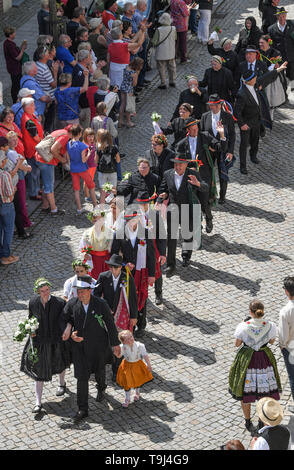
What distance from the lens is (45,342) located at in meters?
12.0

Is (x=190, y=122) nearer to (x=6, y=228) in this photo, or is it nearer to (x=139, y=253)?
(x=6, y=228)

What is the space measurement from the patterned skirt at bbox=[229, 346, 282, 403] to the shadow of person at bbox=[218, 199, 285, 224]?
5.36 m

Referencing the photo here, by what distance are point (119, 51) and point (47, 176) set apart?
4.03m

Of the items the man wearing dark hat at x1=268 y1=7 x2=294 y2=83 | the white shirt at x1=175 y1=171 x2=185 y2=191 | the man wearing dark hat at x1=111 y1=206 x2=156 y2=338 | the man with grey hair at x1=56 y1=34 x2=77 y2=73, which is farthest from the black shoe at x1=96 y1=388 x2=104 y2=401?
the man wearing dark hat at x1=268 y1=7 x2=294 y2=83

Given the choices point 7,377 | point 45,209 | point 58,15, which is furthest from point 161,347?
point 58,15

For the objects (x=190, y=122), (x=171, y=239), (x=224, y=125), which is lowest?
(x=171, y=239)

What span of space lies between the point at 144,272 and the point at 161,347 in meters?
1.01

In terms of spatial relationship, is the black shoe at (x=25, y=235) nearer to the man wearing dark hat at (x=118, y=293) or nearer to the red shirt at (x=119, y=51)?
the man wearing dark hat at (x=118, y=293)

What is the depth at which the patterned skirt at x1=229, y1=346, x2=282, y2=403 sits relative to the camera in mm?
11492

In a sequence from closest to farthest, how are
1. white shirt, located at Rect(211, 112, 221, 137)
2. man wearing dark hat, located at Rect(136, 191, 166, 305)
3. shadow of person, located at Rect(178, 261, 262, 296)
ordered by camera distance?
man wearing dark hat, located at Rect(136, 191, 166, 305)
shadow of person, located at Rect(178, 261, 262, 296)
white shirt, located at Rect(211, 112, 221, 137)

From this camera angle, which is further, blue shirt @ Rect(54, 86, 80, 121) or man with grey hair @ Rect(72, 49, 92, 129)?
man with grey hair @ Rect(72, 49, 92, 129)

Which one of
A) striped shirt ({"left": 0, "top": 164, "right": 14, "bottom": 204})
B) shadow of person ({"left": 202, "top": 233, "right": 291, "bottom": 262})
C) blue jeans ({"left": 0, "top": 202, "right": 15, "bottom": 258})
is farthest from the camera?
shadow of person ({"left": 202, "top": 233, "right": 291, "bottom": 262})

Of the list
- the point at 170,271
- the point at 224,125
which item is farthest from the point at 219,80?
the point at 170,271

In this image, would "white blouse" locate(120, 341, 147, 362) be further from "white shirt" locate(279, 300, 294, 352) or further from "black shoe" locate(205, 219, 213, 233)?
"black shoe" locate(205, 219, 213, 233)
